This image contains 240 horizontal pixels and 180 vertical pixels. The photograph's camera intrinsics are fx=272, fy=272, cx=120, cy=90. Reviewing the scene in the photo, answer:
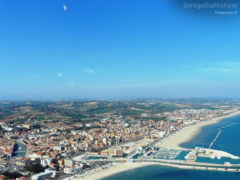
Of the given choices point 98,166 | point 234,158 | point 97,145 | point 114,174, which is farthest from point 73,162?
point 234,158

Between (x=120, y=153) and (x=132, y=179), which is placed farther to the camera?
(x=120, y=153)

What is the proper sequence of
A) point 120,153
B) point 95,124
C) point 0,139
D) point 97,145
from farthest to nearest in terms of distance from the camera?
point 95,124 < point 0,139 < point 97,145 < point 120,153

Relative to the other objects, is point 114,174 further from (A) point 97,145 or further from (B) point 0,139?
(B) point 0,139

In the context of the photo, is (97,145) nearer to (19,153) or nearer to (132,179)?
(19,153)

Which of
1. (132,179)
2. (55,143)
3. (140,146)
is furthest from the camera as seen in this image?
(55,143)

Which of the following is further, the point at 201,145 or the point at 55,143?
the point at 55,143

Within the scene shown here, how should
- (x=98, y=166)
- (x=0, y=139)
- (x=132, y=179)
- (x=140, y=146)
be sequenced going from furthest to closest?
1. (x=0, y=139)
2. (x=140, y=146)
3. (x=98, y=166)
4. (x=132, y=179)

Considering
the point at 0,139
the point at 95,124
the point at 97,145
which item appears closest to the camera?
the point at 97,145

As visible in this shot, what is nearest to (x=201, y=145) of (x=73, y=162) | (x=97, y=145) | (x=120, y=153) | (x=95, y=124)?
(x=120, y=153)
